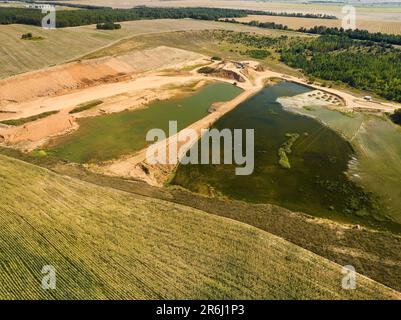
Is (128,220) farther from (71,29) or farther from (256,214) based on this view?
(71,29)

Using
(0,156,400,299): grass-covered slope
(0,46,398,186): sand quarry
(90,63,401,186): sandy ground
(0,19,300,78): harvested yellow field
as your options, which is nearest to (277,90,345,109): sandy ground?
(90,63,401,186): sandy ground

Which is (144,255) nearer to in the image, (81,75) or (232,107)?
(232,107)

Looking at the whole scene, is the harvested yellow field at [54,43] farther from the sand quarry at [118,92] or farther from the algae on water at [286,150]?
the algae on water at [286,150]

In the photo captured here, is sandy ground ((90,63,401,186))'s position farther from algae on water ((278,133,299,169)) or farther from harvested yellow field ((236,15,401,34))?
harvested yellow field ((236,15,401,34))

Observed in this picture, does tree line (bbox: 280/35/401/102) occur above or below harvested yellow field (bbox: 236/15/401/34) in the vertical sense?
below

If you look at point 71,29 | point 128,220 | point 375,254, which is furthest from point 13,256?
point 71,29

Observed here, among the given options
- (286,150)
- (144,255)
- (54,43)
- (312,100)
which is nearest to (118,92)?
(286,150)
